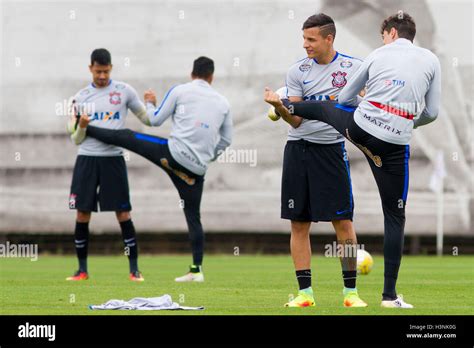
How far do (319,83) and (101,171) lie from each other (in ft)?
14.2

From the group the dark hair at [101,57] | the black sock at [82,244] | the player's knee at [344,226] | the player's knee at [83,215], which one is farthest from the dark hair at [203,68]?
the player's knee at [344,226]

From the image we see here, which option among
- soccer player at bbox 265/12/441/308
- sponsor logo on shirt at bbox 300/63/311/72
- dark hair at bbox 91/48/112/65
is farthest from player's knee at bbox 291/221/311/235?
dark hair at bbox 91/48/112/65

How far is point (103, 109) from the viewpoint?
12414 millimetres

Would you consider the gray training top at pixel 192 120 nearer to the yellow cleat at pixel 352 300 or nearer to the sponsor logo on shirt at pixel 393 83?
the yellow cleat at pixel 352 300

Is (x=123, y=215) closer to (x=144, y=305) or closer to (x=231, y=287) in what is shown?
(x=231, y=287)

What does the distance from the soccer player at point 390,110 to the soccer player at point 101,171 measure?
4287 mm

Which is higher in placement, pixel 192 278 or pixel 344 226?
pixel 344 226

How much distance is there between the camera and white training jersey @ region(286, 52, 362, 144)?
873 cm

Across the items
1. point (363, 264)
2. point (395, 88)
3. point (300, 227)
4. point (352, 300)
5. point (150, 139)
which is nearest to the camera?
point (395, 88)

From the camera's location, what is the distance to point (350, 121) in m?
8.30

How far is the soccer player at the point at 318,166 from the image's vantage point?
8.70m
